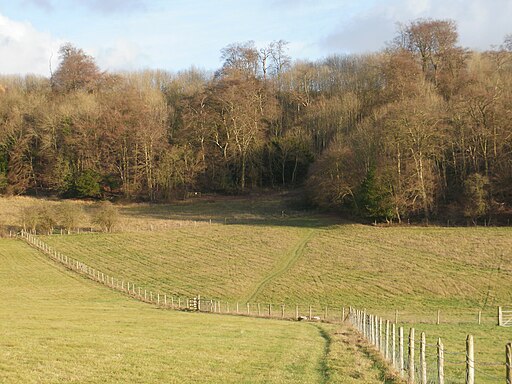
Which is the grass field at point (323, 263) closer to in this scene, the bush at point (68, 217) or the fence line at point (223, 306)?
the fence line at point (223, 306)

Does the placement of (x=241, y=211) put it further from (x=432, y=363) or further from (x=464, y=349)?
(x=432, y=363)

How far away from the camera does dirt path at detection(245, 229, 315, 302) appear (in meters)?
43.5

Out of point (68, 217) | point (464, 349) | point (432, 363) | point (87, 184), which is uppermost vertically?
point (87, 184)

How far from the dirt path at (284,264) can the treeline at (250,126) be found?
1082cm

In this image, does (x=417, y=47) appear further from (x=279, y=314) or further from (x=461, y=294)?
(x=279, y=314)

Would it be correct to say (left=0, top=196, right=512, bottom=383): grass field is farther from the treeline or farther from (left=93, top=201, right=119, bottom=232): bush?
the treeline

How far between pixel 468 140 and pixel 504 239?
16562 millimetres

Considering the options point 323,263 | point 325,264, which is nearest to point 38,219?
point 323,263

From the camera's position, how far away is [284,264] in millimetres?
50781

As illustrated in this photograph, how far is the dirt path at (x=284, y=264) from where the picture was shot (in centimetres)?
4349

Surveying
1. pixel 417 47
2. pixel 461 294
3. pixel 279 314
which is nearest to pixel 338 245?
pixel 461 294

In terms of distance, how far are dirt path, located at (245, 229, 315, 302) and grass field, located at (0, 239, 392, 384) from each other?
13142 mm

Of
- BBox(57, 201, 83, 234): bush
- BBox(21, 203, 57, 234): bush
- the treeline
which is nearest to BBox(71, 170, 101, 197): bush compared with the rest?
the treeline

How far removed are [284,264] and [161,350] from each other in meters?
34.1
